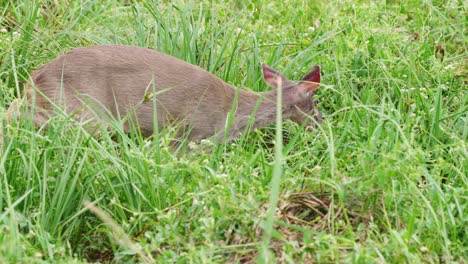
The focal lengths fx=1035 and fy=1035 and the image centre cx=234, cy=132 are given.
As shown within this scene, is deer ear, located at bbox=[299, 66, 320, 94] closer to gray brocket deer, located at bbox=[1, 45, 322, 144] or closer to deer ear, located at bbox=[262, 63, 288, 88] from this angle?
Answer: gray brocket deer, located at bbox=[1, 45, 322, 144]

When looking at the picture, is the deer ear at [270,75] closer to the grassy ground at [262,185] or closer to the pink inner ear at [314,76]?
the pink inner ear at [314,76]

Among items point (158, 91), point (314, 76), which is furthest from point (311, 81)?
point (158, 91)

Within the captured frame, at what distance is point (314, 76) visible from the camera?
20.8 ft

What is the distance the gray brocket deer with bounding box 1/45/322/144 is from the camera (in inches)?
234

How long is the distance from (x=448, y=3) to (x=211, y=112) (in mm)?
1926

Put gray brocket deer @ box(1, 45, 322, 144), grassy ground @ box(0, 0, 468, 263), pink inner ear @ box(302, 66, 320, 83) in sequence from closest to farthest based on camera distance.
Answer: grassy ground @ box(0, 0, 468, 263) → gray brocket deer @ box(1, 45, 322, 144) → pink inner ear @ box(302, 66, 320, 83)

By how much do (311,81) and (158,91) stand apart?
3.09 feet

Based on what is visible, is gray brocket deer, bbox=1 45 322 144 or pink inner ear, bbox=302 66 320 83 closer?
gray brocket deer, bbox=1 45 322 144

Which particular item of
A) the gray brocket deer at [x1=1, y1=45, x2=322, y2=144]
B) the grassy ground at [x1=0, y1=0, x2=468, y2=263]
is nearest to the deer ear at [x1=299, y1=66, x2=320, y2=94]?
the gray brocket deer at [x1=1, y1=45, x2=322, y2=144]

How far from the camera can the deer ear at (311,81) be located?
20.7 ft

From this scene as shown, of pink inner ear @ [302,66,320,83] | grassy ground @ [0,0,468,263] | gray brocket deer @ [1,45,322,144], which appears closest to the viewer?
grassy ground @ [0,0,468,263]

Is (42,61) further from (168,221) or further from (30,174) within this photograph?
(168,221)

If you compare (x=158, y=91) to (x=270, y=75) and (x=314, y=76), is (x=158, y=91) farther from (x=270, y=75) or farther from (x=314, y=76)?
(x=314, y=76)

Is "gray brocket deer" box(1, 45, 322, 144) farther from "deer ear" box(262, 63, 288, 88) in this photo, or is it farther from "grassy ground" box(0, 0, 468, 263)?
"grassy ground" box(0, 0, 468, 263)
